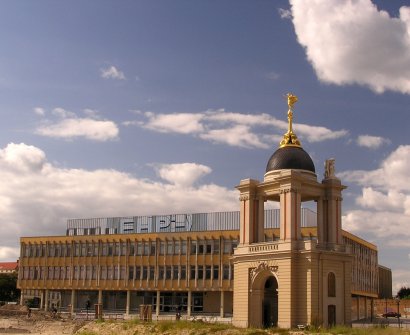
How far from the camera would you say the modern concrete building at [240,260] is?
53.2 metres

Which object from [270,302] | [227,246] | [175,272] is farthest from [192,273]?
[270,302]

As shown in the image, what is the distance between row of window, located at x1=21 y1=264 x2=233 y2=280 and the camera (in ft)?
325

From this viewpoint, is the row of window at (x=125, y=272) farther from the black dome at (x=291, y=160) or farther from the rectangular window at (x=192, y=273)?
the black dome at (x=291, y=160)

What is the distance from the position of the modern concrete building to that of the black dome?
9 cm

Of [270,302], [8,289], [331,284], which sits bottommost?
[270,302]

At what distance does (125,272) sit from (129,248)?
3953mm

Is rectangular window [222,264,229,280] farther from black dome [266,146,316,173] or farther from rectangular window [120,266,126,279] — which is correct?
black dome [266,146,316,173]

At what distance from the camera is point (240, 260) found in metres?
57.2

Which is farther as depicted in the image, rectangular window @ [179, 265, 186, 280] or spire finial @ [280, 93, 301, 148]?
rectangular window @ [179, 265, 186, 280]

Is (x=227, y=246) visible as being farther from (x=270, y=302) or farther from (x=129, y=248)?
(x=270, y=302)

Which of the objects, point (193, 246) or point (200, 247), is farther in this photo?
point (193, 246)

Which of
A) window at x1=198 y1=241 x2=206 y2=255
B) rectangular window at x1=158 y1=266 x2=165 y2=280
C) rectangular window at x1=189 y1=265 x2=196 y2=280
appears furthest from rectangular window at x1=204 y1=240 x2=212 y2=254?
rectangular window at x1=158 y1=266 x2=165 y2=280

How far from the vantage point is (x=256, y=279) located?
55344 millimetres

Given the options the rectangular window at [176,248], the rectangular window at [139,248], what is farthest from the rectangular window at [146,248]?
the rectangular window at [176,248]
